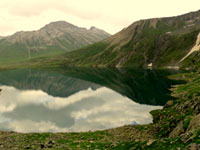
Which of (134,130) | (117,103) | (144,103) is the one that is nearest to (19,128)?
(134,130)

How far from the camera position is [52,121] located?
7119cm

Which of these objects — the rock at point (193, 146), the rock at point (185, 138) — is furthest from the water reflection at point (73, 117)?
the rock at point (193, 146)

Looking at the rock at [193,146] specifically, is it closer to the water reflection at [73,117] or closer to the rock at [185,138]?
the rock at [185,138]

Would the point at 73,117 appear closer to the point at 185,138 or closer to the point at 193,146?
the point at 185,138

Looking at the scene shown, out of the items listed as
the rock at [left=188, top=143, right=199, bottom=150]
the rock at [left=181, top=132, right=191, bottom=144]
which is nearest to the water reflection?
the rock at [left=181, top=132, right=191, bottom=144]

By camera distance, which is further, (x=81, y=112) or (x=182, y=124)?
(x=81, y=112)

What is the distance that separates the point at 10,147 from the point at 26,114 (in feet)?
166

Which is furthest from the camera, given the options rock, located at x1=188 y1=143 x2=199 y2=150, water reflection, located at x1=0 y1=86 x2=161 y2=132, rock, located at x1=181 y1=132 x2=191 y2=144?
water reflection, located at x1=0 y1=86 x2=161 y2=132

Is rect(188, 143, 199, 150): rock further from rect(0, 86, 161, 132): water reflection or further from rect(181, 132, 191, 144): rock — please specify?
rect(0, 86, 161, 132): water reflection

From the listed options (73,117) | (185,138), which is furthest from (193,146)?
(73,117)

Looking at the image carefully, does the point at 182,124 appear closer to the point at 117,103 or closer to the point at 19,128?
the point at 19,128

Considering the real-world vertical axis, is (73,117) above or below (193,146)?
above

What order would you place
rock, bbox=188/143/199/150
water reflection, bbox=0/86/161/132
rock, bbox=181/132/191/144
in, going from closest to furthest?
rock, bbox=188/143/199/150
rock, bbox=181/132/191/144
water reflection, bbox=0/86/161/132

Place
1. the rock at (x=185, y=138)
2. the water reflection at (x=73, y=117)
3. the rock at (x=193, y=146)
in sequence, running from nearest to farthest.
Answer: the rock at (x=193, y=146) → the rock at (x=185, y=138) → the water reflection at (x=73, y=117)
